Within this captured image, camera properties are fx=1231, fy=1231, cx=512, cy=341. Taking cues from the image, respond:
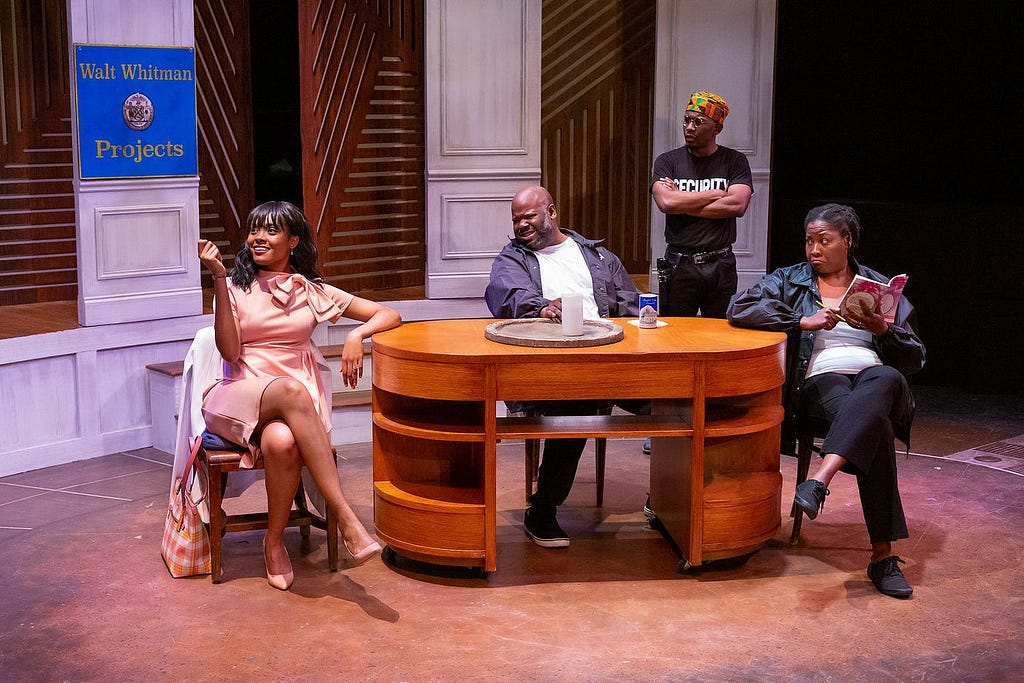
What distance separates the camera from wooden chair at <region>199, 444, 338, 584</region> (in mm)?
4148

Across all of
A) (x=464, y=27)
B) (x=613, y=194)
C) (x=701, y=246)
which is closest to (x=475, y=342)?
(x=701, y=246)

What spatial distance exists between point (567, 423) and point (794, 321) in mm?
933

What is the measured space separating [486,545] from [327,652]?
2.42 feet

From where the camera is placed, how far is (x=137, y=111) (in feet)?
19.3

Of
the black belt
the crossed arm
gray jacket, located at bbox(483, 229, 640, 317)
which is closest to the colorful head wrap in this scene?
the crossed arm

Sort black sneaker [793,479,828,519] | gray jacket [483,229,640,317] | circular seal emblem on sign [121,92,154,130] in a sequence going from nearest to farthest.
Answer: black sneaker [793,479,828,519]
gray jacket [483,229,640,317]
circular seal emblem on sign [121,92,154,130]

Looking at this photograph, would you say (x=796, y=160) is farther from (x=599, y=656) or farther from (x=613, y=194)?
(x=599, y=656)

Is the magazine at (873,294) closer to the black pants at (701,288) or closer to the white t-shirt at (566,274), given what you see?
the white t-shirt at (566,274)

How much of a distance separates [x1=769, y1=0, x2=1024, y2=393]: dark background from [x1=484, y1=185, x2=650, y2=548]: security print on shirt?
304cm

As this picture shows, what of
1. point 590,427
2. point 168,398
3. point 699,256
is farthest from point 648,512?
point 168,398

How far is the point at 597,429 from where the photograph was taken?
4250mm

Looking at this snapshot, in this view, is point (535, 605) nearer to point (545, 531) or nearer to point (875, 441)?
point (545, 531)

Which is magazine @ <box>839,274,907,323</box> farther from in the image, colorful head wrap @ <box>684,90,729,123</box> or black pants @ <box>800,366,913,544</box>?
colorful head wrap @ <box>684,90,729,123</box>

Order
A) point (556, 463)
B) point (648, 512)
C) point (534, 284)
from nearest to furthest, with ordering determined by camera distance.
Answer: point (556, 463) < point (534, 284) < point (648, 512)
